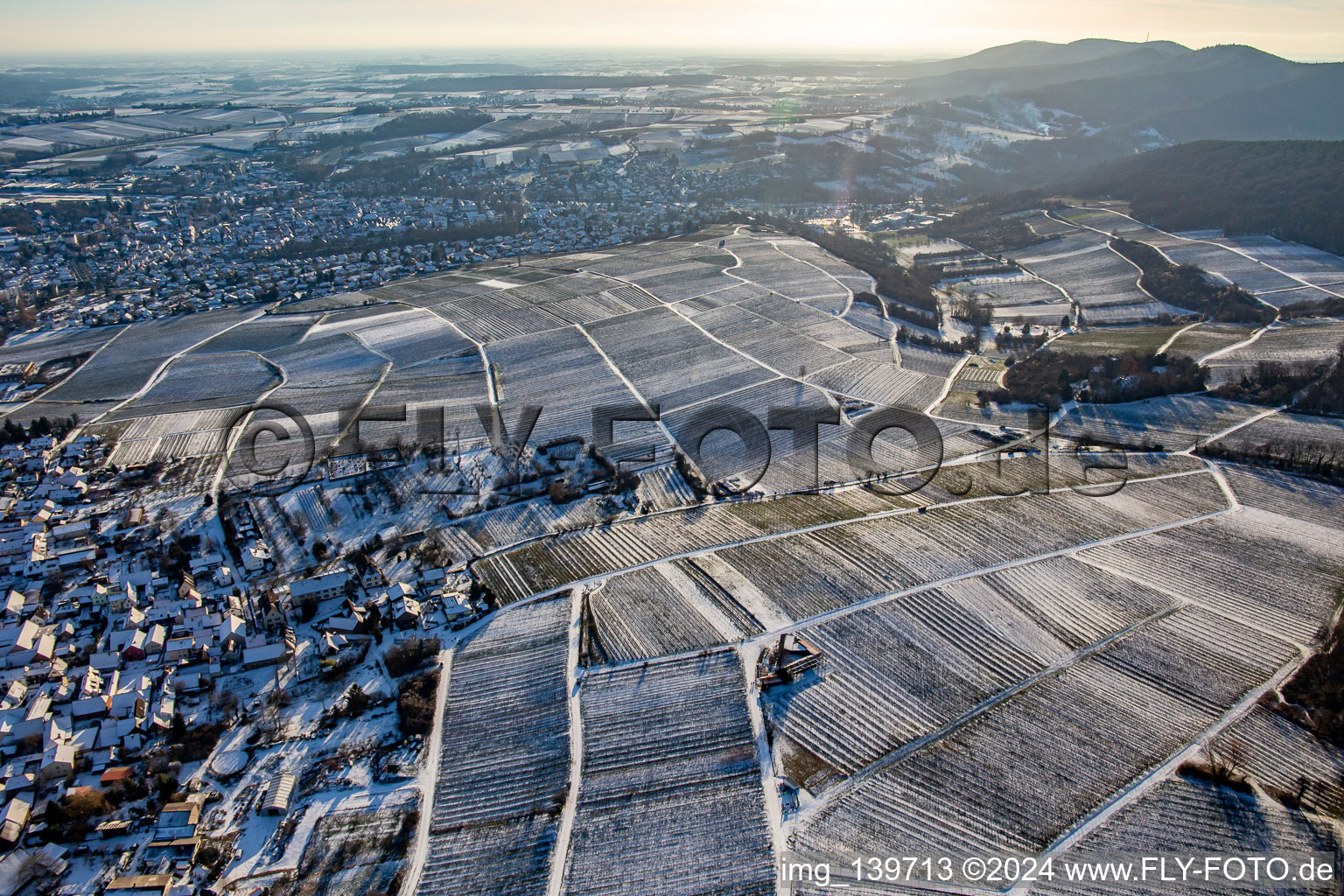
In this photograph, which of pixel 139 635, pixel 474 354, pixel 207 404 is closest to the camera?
pixel 139 635

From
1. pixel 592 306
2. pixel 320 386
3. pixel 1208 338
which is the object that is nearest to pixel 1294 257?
pixel 1208 338

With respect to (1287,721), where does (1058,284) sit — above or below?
above

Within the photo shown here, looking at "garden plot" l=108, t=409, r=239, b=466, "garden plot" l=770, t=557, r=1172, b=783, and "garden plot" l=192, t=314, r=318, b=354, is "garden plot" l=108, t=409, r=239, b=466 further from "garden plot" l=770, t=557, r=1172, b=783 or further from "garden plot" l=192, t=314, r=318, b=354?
"garden plot" l=770, t=557, r=1172, b=783

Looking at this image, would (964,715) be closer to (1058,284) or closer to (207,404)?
(207,404)

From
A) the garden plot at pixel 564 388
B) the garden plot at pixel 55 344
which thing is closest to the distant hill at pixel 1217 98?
the garden plot at pixel 564 388

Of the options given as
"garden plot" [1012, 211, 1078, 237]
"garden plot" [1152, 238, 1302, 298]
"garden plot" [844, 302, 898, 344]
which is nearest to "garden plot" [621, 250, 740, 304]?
"garden plot" [844, 302, 898, 344]

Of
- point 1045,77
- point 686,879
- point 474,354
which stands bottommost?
point 686,879

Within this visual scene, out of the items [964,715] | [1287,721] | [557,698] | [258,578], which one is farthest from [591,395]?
[1287,721]
